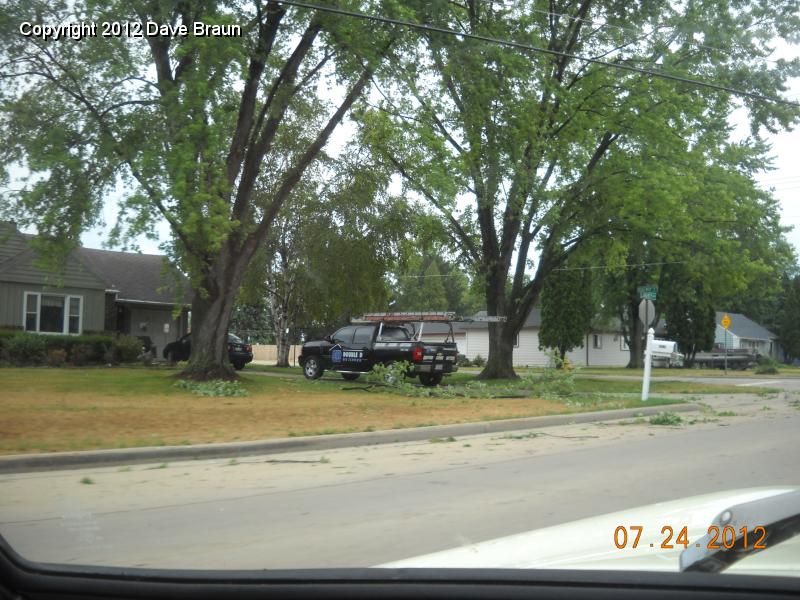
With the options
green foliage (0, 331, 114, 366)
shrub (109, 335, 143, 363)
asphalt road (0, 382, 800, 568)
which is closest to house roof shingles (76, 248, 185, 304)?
shrub (109, 335, 143, 363)

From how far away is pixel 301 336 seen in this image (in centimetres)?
5109

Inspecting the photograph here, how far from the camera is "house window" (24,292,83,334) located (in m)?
30.6

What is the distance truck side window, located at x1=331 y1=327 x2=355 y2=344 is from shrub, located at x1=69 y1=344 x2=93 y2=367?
9.22 metres

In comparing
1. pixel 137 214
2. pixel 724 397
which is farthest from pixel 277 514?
pixel 724 397

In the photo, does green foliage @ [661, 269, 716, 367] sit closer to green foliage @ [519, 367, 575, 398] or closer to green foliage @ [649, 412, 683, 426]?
green foliage @ [519, 367, 575, 398]

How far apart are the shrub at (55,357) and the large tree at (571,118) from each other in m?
13.7

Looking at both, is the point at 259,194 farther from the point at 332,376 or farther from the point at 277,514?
the point at 277,514

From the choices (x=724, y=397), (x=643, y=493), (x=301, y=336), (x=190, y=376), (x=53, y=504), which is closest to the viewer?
(x=53, y=504)

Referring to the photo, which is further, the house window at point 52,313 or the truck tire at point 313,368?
the house window at point 52,313

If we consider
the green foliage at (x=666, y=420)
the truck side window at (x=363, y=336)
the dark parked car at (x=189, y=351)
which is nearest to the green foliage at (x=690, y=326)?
the dark parked car at (x=189, y=351)

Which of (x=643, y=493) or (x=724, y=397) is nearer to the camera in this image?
(x=643, y=493)

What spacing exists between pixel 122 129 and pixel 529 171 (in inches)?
511
